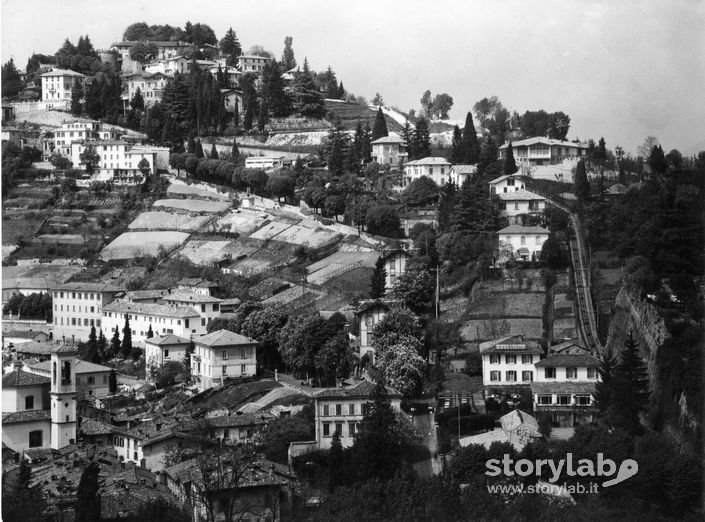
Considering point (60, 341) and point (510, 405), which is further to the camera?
point (60, 341)

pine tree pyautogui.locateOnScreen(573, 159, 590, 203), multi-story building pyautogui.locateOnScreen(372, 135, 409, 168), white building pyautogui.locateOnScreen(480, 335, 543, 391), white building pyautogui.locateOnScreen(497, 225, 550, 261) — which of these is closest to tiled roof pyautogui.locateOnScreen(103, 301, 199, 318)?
white building pyautogui.locateOnScreen(497, 225, 550, 261)

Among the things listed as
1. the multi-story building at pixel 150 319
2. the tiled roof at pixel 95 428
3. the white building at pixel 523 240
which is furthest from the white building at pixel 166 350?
the white building at pixel 523 240

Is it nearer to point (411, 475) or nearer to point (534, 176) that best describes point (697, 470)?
point (411, 475)

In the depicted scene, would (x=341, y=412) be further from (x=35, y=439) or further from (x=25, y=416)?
(x=25, y=416)

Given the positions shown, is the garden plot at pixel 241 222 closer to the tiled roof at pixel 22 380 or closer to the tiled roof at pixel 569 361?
the tiled roof at pixel 22 380

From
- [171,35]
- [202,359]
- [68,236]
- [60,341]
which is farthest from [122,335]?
[171,35]
